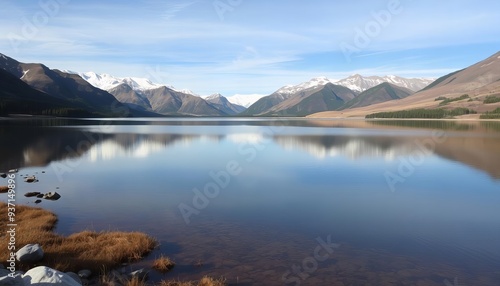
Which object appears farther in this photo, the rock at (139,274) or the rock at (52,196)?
the rock at (52,196)

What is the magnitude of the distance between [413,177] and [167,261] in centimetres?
3662

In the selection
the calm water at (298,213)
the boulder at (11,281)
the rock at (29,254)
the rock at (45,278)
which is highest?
the boulder at (11,281)

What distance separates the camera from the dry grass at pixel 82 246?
17562 millimetres

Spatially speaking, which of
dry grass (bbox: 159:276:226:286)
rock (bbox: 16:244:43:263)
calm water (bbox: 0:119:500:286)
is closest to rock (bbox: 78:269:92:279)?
rock (bbox: 16:244:43:263)

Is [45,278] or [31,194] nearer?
[45,278]

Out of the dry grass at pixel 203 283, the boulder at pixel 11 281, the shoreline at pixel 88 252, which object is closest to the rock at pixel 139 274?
the shoreline at pixel 88 252

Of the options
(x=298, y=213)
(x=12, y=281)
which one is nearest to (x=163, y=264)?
(x=12, y=281)

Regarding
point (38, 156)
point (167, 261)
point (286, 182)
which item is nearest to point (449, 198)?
point (286, 182)

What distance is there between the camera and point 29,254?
673 inches

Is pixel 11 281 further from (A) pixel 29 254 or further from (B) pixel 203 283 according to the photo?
(B) pixel 203 283

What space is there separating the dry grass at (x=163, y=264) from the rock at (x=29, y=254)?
5.35 metres

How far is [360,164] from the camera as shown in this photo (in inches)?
2184

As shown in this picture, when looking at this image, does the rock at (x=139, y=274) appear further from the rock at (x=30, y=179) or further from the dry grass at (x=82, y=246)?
the rock at (x=30, y=179)

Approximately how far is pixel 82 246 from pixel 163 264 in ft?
17.1
